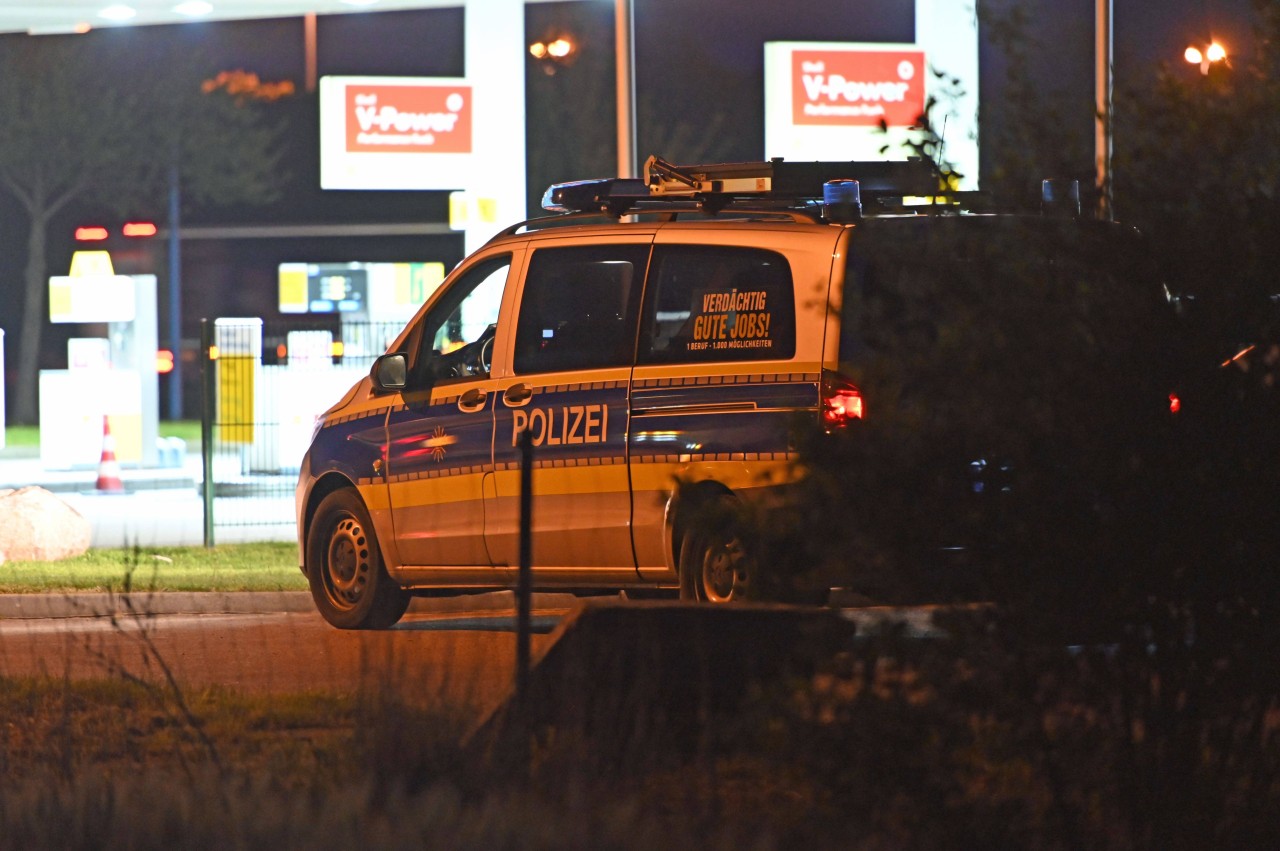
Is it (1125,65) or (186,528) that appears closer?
(1125,65)

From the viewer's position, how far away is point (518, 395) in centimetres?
997

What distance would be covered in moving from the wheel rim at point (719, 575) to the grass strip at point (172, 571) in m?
3.85

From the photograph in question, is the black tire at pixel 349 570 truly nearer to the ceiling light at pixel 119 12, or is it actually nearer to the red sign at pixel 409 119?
the ceiling light at pixel 119 12

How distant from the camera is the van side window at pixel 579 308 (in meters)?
9.66

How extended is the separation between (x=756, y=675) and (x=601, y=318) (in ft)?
11.9

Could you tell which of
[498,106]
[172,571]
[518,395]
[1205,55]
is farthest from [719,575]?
[498,106]

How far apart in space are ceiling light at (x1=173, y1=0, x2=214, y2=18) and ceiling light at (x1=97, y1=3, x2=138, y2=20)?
45 cm

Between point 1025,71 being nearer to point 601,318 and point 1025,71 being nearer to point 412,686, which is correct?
point 412,686

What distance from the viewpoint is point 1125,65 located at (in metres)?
5.38

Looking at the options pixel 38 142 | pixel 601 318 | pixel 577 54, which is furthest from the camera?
pixel 577 54

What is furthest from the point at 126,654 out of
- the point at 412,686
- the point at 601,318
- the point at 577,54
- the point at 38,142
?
the point at 577,54

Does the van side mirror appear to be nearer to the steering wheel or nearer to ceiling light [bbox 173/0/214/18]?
the steering wheel

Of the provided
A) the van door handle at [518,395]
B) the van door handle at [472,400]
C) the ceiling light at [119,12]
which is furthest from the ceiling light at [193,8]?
the van door handle at [518,395]

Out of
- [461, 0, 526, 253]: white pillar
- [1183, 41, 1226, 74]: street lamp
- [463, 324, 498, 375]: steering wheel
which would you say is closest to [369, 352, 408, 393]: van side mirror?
[463, 324, 498, 375]: steering wheel
